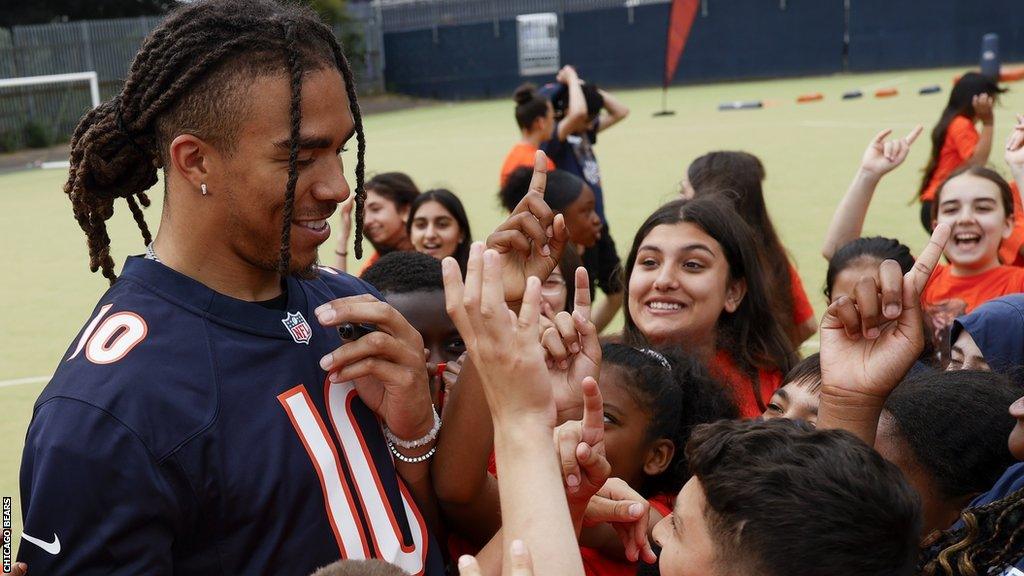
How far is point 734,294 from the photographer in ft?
13.3

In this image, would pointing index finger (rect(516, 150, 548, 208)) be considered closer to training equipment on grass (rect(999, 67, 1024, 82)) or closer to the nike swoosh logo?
the nike swoosh logo

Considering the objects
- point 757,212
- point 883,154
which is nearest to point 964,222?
point 883,154

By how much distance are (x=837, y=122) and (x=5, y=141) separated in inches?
699

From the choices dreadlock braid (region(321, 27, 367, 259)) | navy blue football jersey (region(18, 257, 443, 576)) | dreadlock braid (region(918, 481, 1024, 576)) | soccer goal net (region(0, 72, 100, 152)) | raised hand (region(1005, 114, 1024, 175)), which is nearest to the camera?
navy blue football jersey (region(18, 257, 443, 576))

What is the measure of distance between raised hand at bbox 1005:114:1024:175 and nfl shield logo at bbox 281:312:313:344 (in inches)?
133

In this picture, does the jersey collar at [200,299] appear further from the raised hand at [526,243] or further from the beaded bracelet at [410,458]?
the raised hand at [526,243]

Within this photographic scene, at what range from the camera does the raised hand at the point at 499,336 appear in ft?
6.08

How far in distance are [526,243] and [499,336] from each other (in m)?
0.65

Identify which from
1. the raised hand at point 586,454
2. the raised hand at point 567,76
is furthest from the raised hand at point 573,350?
the raised hand at point 567,76

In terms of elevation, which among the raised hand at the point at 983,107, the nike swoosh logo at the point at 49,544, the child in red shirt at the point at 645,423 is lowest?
the child in red shirt at the point at 645,423

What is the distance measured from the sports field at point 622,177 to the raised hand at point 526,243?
10.1 ft

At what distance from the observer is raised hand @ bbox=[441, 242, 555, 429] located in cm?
185

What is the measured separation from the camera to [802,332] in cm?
502

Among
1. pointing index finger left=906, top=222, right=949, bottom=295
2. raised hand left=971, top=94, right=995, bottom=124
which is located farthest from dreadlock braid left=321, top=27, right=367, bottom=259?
raised hand left=971, top=94, right=995, bottom=124
